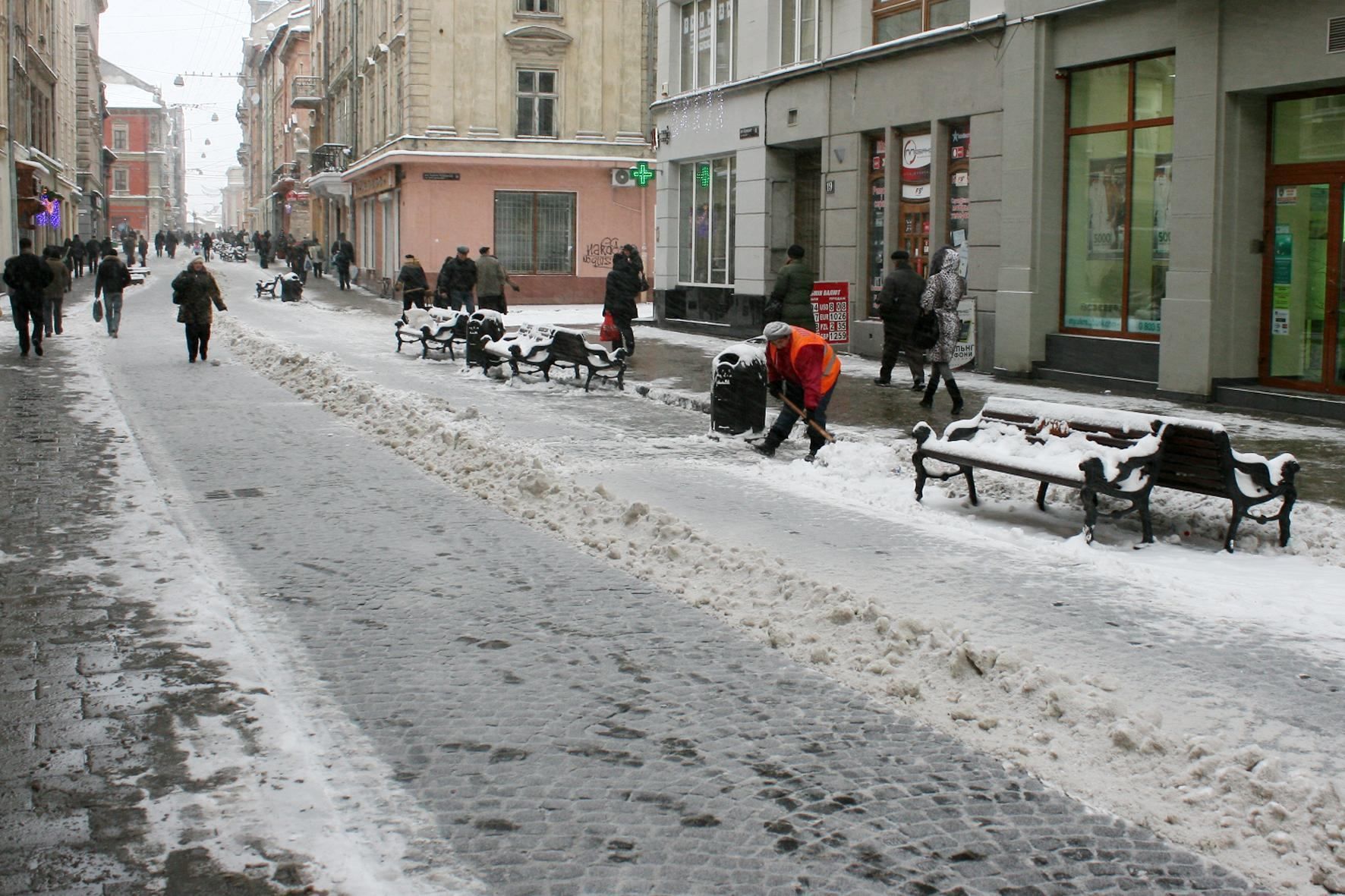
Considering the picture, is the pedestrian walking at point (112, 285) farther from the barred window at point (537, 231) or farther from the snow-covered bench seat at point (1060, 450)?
the snow-covered bench seat at point (1060, 450)

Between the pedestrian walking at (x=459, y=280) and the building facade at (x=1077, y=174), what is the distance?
5182 mm

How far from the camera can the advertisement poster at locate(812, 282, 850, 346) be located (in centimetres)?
2131

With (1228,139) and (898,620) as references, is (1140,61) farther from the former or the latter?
(898,620)

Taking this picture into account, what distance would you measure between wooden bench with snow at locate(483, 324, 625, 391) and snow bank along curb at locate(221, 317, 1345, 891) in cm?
820

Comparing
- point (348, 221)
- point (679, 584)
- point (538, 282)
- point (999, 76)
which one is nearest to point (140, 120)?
point (348, 221)

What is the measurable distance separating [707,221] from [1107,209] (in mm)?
11755

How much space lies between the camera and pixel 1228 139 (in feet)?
49.8

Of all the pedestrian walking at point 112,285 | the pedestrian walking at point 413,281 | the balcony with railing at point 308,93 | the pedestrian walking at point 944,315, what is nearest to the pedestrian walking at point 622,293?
the pedestrian walking at point 944,315

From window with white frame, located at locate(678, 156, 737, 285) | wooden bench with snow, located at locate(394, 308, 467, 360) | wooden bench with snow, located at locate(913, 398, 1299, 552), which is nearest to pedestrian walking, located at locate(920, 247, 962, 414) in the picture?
wooden bench with snow, located at locate(913, 398, 1299, 552)

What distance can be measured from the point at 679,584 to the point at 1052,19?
41.5 ft

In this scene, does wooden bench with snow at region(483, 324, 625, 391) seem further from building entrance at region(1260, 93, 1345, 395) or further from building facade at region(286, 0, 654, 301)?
building facade at region(286, 0, 654, 301)

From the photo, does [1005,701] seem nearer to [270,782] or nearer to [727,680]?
[727,680]

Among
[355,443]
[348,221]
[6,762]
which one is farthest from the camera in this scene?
[348,221]

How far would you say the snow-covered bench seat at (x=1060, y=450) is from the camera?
8.54m
